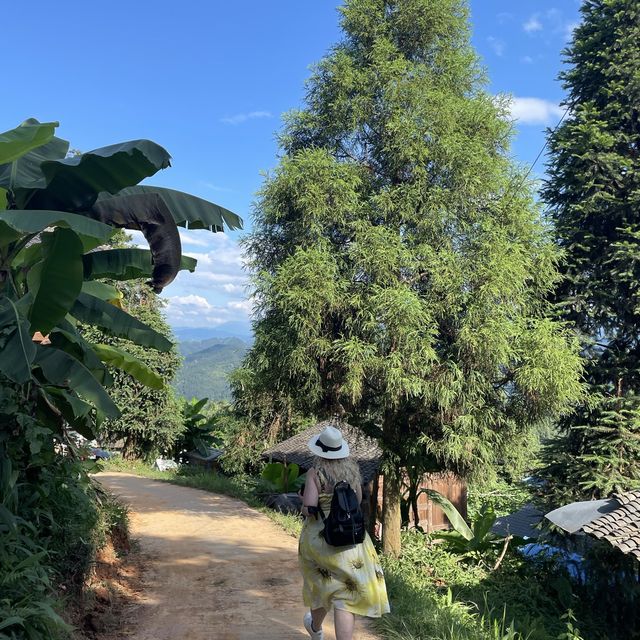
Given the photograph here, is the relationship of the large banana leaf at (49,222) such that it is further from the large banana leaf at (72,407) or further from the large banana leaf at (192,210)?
the large banana leaf at (72,407)

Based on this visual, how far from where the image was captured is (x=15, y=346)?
4219mm

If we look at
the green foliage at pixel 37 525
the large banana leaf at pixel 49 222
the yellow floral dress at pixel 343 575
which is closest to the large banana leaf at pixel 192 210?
the large banana leaf at pixel 49 222

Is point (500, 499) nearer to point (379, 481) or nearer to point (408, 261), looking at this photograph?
point (379, 481)

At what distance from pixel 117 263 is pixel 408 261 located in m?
4.56

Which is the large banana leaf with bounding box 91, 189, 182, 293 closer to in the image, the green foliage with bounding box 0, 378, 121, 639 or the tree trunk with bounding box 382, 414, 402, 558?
the green foliage with bounding box 0, 378, 121, 639

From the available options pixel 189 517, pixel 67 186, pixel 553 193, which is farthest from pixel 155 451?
pixel 67 186

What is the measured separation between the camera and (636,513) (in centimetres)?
775

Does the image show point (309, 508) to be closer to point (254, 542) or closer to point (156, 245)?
point (156, 245)

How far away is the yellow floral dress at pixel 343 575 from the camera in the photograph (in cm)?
389

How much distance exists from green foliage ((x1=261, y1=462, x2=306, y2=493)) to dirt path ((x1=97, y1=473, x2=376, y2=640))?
6344 millimetres

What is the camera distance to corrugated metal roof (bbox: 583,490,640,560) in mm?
7258

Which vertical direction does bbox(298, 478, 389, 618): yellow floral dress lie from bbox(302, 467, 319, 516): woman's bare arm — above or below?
below

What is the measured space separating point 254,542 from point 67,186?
5.92 m

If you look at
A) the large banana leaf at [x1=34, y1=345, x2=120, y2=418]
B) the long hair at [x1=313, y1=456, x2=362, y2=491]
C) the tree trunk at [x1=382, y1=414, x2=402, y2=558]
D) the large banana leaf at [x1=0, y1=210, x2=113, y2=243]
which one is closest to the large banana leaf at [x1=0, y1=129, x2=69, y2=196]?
the large banana leaf at [x1=0, y1=210, x2=113, y2=243]
